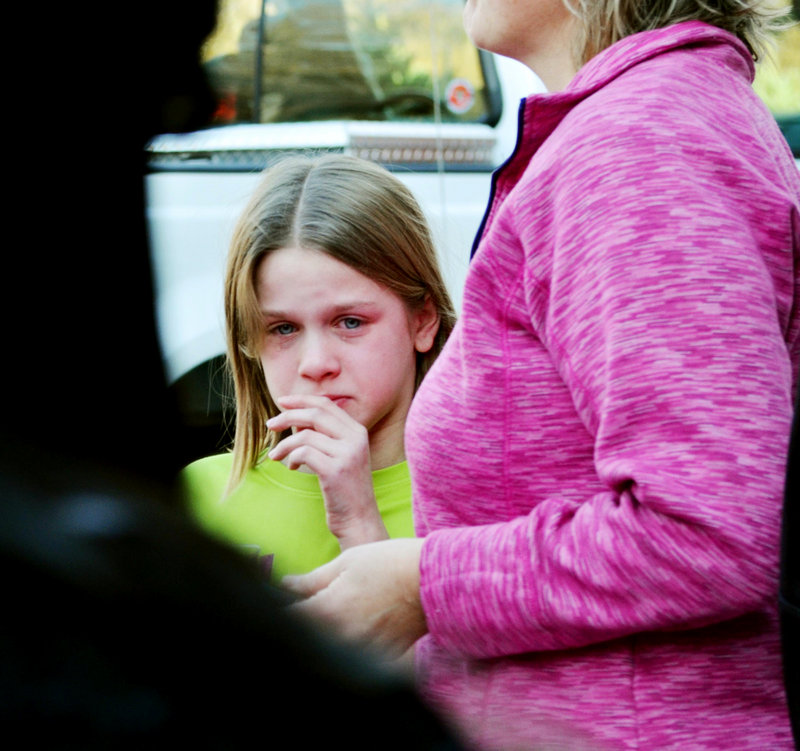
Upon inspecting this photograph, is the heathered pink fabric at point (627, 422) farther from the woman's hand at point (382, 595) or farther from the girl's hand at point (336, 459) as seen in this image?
the girl's hand at point (336, 459)

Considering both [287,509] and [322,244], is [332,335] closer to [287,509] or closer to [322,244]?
[322,244]

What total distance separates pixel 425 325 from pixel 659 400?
3.75ft

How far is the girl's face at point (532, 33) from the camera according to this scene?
63.6 inches

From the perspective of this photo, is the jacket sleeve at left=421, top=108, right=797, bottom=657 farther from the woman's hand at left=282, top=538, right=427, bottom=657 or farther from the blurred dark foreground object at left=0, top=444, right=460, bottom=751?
the blurred dark foreground object at left=0, top=444, right=460, bottom=751

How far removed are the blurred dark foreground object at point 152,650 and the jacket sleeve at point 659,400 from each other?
0.60 meters

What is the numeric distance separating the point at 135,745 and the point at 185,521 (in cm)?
11

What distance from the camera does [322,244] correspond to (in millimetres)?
2184

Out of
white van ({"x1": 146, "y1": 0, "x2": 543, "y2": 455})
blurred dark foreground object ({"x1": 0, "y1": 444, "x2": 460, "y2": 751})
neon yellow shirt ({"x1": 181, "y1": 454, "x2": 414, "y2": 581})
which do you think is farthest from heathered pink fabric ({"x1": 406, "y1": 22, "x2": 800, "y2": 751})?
white van ({"x1": 146, "y1": 0, "x2": 543, "y2": 455})

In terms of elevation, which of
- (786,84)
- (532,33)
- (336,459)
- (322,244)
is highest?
(532,33)

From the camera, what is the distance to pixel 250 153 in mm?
3836

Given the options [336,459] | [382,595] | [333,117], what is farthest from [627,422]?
[333,117]

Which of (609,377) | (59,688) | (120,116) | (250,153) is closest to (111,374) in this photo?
(120,116)

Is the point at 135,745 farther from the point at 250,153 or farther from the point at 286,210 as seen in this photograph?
the point at 250,153

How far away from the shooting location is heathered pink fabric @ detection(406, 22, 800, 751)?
118 centimetres
